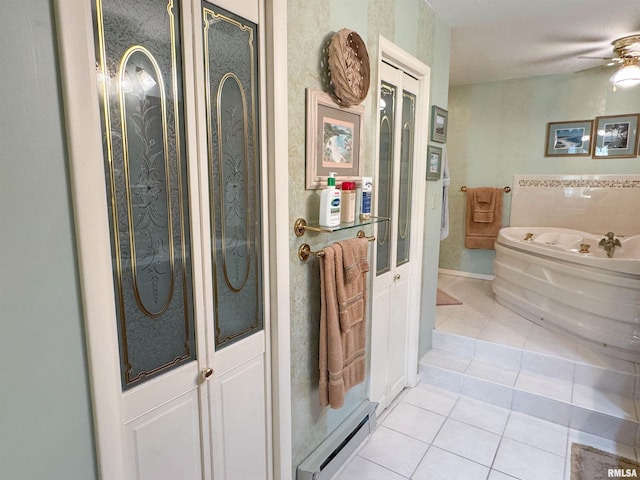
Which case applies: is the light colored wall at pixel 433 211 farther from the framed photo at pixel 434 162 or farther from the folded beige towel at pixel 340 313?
the folded beige towel at pixel 340 313

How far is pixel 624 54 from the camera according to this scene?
2.99 m

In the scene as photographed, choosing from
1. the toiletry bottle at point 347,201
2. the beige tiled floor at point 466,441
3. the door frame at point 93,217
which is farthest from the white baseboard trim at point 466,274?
the door frame at point 93,217

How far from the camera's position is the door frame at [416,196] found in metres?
2.13

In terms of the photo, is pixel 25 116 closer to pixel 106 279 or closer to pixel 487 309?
pixel 106 279

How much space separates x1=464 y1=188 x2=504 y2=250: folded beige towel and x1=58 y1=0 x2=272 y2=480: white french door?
12.8ft

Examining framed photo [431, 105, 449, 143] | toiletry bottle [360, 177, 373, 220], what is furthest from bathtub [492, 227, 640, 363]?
toiletry bottle [360, 177, 373, 220]

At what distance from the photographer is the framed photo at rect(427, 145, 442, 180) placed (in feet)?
8.22

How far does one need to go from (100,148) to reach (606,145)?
4.64 meters

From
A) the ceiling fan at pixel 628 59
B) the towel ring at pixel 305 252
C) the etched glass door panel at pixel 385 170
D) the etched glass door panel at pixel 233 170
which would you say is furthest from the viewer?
the ceiling fan at pixel 628 59

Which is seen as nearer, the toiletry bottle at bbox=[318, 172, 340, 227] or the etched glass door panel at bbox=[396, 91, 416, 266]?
the toiletry bottle at bbox=[318, 172, 340, 227]

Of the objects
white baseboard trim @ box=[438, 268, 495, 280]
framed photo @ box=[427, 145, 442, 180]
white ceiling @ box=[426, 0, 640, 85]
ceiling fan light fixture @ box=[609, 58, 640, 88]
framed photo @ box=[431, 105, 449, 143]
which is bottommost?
white baseboard trim @ box=[438, 268, 495, 280]

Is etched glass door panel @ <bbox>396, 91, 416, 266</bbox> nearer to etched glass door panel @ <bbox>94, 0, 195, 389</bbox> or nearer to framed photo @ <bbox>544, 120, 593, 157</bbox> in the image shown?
etched glass door panel @ <bbox>94, 0, 195, 389</bbox>

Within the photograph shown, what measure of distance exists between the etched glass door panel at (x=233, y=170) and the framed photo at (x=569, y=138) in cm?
402

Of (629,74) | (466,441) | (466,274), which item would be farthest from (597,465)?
(466,274)
